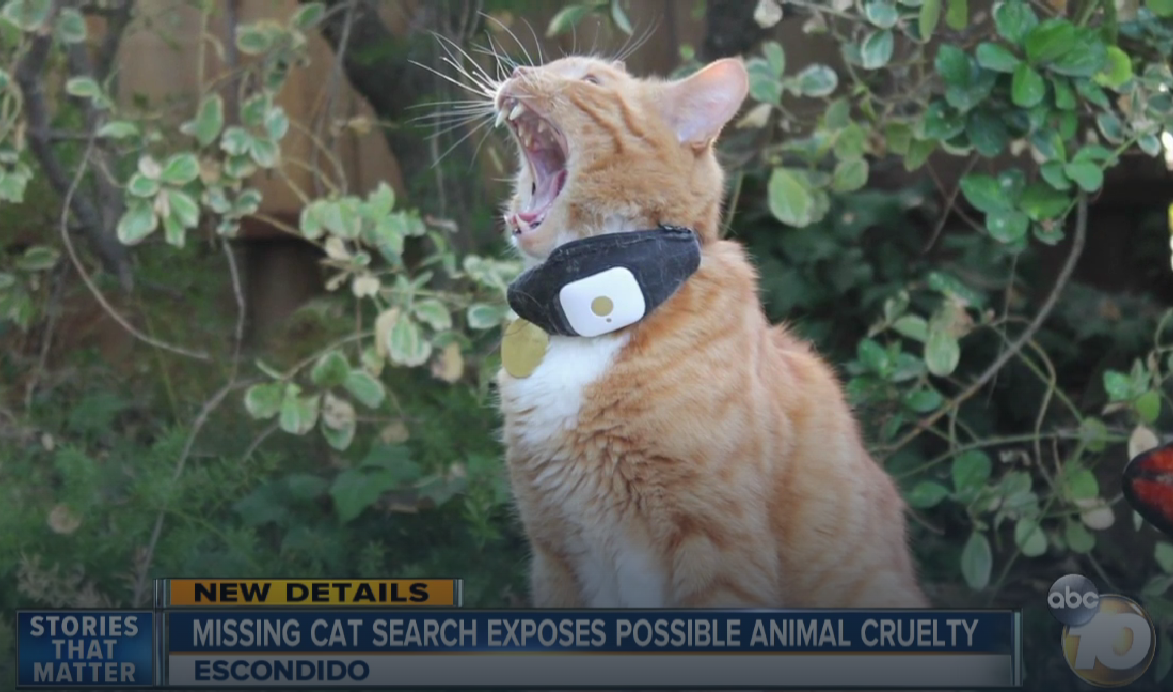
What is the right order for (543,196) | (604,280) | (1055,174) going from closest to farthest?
(604,280) → (543,196) → (1055,174)

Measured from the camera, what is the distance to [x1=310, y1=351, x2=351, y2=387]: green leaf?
6.43 feet

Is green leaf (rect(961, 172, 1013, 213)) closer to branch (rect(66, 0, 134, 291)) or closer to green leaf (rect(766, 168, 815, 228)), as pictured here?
green leaf (rect(766, 168, 815, 228))

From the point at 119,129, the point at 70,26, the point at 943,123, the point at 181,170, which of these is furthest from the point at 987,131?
the point at 70,26

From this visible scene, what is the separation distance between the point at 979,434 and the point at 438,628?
1.22 m

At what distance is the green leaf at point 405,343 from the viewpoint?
1.93m

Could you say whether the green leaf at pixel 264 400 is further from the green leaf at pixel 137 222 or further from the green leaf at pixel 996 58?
the green leaf at pixel 996 58

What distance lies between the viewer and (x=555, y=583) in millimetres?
1461

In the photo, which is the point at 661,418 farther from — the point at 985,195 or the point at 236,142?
the point at 236,142

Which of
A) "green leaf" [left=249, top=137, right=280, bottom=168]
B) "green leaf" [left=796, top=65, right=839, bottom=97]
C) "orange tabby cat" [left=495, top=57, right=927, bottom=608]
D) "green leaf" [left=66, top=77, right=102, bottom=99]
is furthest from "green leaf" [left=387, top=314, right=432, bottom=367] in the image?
"green leaf" [left=796, top=65, right=839, bottom=97]

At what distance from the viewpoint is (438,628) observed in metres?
1.42

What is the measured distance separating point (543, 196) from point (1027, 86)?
704mm

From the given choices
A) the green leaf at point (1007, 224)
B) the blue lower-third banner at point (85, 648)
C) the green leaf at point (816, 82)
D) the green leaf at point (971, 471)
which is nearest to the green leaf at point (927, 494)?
the green leaf at point (971, 471)

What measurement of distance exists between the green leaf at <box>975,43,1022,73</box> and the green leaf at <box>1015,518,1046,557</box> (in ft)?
2.27

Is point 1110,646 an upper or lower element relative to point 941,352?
lower
